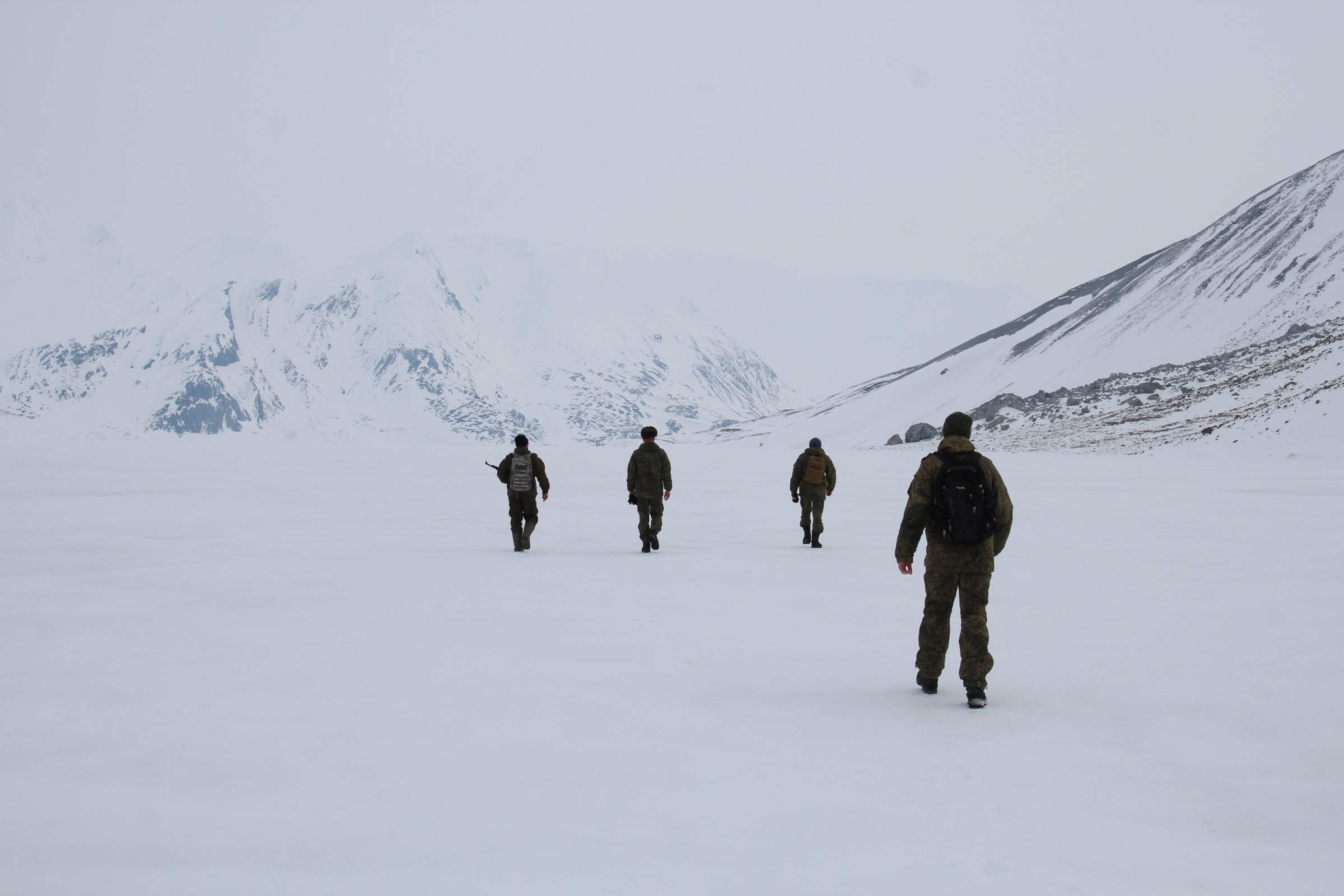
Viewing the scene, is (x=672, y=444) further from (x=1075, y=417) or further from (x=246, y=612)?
(x=246, y=612)

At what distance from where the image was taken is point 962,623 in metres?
7.02

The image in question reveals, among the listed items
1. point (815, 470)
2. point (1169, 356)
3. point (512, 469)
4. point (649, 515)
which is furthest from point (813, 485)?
point (1169, 356)

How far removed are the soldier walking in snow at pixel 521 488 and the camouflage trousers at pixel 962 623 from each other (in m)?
9.34

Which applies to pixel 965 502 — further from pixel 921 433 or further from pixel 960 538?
pixel 921 433

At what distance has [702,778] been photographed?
5.56m

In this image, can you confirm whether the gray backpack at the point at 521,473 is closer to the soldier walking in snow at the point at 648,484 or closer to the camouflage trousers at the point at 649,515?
the soldier walking in snow at the point at 648,484

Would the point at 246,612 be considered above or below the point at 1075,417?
below

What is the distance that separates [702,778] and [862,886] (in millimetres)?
1406

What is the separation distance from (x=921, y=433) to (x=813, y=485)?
82.0 m

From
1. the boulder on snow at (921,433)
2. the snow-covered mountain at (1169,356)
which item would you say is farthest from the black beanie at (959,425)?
the boulder on snow at (921,433)

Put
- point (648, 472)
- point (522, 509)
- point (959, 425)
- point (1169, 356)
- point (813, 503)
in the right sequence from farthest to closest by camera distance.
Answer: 1. point (1169, 356)
2. point (813, 503)
3. point (522, 509)
4. point (648, 472)
5. point (959, 425)

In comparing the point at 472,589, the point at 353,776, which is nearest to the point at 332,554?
the point at 472,589

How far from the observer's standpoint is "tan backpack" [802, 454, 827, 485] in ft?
54.6

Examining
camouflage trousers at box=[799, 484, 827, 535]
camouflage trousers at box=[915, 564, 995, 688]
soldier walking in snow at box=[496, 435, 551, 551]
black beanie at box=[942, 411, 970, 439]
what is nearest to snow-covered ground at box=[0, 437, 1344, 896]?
camouflage trousers at box=[915, 564, 995, 688]
